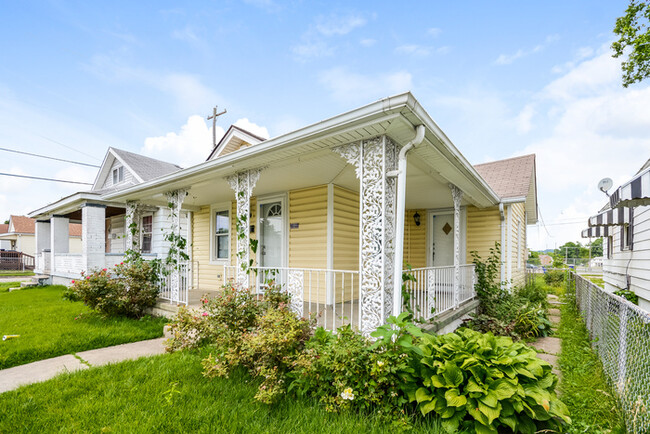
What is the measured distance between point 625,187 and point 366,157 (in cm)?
280

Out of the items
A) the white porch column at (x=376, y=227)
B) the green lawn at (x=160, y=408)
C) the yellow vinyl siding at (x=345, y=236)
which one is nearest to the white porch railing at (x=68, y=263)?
the green lawn at (x=160, y=408)

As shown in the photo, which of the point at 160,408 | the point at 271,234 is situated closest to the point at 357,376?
the point at 160,408

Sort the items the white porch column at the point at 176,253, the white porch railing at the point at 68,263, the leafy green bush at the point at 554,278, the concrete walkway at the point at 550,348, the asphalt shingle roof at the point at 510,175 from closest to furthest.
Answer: the concrete walkway at the point at 550,348 → the white porch column at the point at 176,253 → the asphalt shingle roof at the point at 510,175 → the white porch railing at the point at 68,263 → the leafy green bush at the point at 554,278

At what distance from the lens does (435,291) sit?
15.3ft

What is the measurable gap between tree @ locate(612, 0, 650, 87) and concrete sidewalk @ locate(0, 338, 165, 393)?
11100 mm

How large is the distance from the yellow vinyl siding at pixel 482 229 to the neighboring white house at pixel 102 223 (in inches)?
298

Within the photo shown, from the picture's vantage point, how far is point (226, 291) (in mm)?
4129

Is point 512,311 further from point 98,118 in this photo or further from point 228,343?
point 98,118

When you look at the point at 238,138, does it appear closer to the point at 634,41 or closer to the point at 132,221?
the point at 132,221

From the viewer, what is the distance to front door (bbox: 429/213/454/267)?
8.00 meters

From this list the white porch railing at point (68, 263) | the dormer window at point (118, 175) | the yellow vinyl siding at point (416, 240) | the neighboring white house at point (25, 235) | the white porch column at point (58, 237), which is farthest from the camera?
the neighboring white house at point (25, 235)

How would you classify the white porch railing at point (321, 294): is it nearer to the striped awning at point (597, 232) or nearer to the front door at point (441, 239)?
the front door at point (441, 239)

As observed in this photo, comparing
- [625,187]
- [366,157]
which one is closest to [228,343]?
[366,157]

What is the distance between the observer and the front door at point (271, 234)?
22.2 ft
